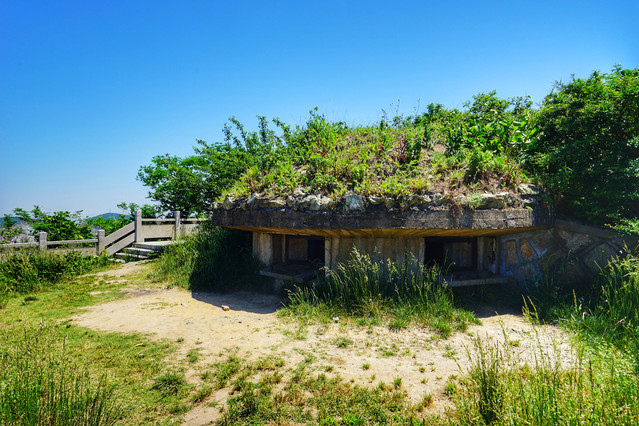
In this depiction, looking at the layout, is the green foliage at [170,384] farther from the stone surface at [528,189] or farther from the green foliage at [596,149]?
the green foliage at [596,149]

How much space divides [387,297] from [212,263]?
13.9 feet

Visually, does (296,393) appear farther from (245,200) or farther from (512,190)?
(512,190)

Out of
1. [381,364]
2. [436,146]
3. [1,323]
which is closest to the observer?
[381,364]

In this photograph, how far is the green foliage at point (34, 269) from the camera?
24.3 ft

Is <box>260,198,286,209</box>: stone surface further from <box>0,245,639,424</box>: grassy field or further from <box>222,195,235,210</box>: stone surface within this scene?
<box>0,245,639,424</box>: grassy field

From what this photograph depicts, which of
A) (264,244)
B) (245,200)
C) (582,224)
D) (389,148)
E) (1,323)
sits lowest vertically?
(1,323)

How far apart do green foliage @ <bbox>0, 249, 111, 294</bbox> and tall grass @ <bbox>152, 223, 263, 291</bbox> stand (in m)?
2.39

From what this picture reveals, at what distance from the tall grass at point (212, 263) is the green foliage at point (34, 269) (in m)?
2.39

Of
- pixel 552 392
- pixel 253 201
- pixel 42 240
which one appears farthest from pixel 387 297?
pixel 42 240

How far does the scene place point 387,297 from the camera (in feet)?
17.1

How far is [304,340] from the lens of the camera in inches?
168

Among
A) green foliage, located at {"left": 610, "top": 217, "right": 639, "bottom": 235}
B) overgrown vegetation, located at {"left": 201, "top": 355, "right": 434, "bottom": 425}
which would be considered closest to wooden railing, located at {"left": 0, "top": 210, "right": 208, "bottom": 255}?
overgrown vegetation, located at {"left": 201, "top": 355, "right": 434, "bottom": 425}

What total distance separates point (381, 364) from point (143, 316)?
3.97 metres

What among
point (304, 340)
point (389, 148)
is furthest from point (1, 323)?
point (389, 148)
